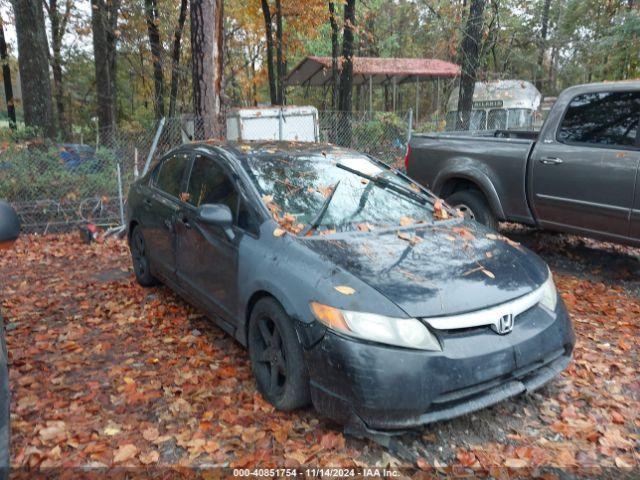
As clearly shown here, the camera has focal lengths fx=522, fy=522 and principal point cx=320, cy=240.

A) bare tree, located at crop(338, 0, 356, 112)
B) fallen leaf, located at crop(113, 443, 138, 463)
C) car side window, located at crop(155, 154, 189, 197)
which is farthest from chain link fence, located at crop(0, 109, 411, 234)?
bare tree, located at crop(338, 0, 356, 112)

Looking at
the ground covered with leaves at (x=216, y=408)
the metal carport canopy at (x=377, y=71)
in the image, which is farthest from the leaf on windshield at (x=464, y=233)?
the metal carport canopy at (x=377, y=71)

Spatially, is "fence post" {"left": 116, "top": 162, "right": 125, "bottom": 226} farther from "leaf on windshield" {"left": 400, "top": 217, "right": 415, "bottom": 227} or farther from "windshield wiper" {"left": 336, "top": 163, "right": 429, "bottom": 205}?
"leaf on windshield" {"left": 400, "top": 217, "right": 415, "bottom": 227}

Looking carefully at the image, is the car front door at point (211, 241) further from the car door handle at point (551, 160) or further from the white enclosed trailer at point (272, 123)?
the white enclosed trailer at point (272, 123)

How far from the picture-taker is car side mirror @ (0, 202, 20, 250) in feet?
6.57

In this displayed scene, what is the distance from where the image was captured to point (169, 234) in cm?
468

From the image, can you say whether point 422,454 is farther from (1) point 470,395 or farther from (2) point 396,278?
(2) point 396,278

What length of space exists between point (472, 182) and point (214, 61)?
4.65m

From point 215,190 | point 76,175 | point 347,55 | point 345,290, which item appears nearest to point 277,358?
point 345,290

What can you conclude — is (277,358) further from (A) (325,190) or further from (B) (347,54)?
(B) (347,54)

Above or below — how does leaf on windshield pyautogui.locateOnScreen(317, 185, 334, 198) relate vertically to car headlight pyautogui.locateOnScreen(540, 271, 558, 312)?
above

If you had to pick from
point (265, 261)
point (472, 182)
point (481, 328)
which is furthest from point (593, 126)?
point (265, 261)

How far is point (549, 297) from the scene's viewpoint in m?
3.25

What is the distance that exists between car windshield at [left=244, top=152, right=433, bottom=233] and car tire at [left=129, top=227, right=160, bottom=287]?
77.6 inches

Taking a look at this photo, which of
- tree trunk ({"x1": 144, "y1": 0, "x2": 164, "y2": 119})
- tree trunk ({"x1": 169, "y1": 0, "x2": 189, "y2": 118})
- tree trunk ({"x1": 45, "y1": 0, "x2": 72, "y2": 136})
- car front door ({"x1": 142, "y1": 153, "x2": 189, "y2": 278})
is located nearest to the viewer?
car front door ({"x1": 142, "y1": 153, "x2": 189, "y2": 278})
